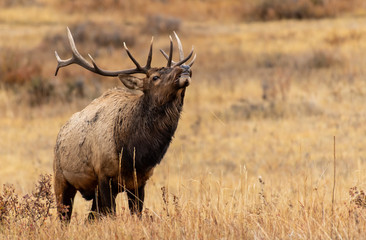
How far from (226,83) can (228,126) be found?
403cm

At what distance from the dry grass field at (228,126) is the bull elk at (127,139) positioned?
0.86 feet

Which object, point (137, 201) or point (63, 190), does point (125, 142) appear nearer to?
point (137, 201)

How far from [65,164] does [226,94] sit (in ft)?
38.6

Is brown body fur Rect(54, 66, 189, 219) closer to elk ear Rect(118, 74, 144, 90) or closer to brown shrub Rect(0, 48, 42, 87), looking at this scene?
elk ear Rect(118, 74, 144, 90)

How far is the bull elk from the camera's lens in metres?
6.66

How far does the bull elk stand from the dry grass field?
0.86 feet

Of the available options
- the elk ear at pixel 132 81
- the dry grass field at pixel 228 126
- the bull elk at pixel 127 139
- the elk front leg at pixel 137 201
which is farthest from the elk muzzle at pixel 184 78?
the elk front leg at pixel 137 201

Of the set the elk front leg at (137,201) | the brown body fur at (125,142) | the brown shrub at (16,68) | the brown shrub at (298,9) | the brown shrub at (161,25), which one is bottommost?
the elk front leg at (137,201)

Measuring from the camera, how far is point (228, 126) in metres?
16.0

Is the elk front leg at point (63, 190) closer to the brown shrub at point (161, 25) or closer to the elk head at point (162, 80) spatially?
the elk head at point (162, 80)

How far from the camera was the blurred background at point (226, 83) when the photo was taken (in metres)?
12.9

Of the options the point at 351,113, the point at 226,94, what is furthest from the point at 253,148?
the point at 226,94

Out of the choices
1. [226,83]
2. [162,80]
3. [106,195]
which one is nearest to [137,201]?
[106,195]

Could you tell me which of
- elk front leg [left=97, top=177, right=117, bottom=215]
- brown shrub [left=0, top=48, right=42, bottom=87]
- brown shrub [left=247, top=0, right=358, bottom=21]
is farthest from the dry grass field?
brown shrub [left=247, top=0, right=358, bottom=21]
